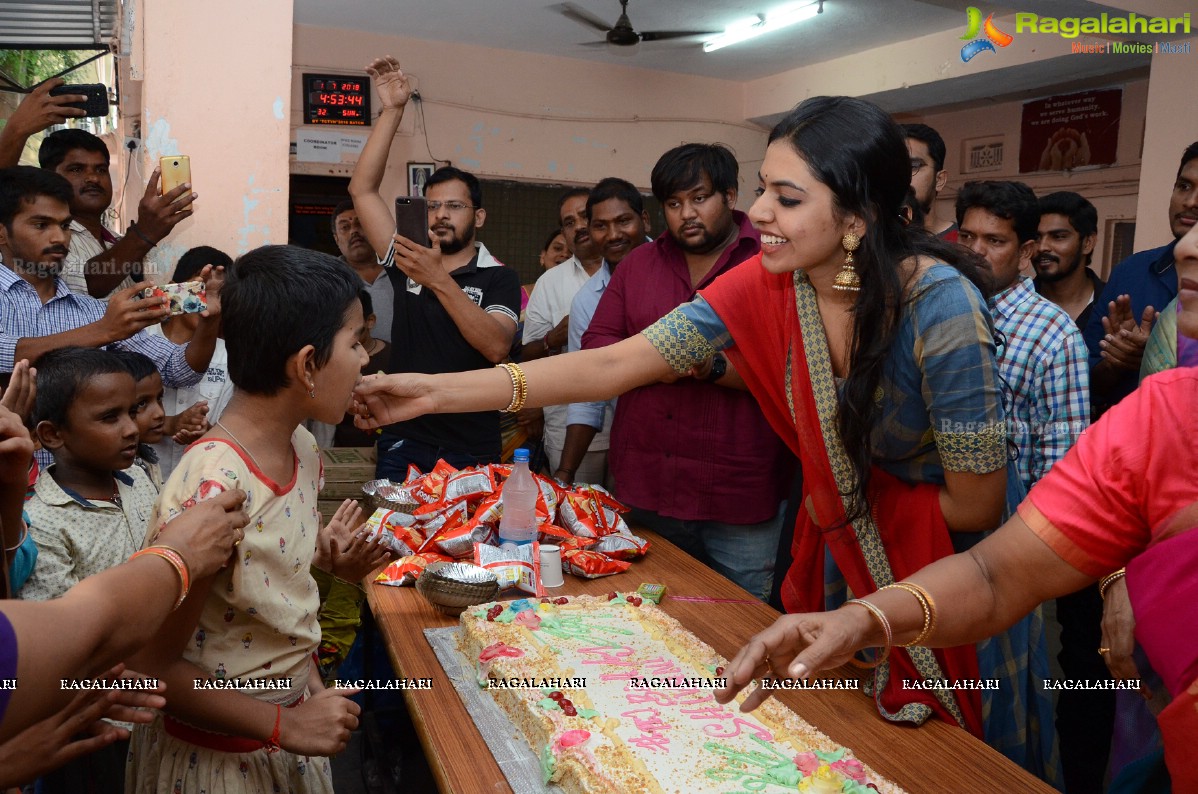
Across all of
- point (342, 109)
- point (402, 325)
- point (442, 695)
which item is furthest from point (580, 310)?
point (342, 109)

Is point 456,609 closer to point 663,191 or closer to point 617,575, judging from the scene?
point 617,575

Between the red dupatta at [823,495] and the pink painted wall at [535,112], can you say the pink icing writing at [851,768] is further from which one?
the pink painted wall at [535,112]

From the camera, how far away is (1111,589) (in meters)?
1.38

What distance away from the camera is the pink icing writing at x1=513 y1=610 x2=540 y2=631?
1.92 metres

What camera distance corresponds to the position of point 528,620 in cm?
194

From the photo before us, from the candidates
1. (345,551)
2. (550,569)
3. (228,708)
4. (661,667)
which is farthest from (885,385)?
(228,708)

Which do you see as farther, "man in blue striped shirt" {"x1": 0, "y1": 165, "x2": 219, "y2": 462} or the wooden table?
"man in blue striped shirt" {"x1": 0, "y1": 165, "x2": 219, "y2": 462}

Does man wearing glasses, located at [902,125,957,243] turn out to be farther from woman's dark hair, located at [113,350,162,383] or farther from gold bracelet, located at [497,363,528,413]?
woman's dark hair, located at [113,350,162,383]

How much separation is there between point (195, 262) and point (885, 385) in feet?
7.21

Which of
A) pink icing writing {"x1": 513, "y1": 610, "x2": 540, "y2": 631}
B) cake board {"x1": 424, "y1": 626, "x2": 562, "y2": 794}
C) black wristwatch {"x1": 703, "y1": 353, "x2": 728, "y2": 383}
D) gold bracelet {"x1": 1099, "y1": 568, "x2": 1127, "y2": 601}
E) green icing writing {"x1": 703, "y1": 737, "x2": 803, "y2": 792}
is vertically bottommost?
cake board {"x1": 424, "y1": 626, "x2": 562, "y2": 794}

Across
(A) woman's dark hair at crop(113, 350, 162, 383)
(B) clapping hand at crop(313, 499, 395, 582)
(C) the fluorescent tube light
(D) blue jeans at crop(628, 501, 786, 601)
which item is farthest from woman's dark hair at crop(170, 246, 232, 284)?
(C) the fluorescent tube light

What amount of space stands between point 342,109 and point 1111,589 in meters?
7.58

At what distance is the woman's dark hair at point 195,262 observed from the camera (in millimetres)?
2873

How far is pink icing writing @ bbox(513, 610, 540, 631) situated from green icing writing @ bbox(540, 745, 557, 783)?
45cm
